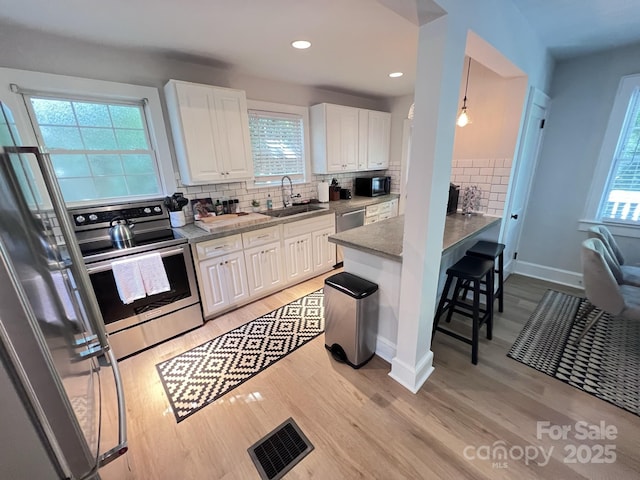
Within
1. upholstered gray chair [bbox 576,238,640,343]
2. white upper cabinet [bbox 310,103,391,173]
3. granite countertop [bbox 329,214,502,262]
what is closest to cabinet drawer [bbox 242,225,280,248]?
granite countertop [bbox 329,214,502,262]

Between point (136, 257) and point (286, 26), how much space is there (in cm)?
204

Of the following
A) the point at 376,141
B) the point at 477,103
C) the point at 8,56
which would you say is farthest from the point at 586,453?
the point at 8,56

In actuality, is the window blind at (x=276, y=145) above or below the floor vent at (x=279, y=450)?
above

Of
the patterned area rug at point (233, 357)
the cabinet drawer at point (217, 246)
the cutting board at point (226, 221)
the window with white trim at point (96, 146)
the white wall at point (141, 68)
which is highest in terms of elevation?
the white wall at point (141, 68)

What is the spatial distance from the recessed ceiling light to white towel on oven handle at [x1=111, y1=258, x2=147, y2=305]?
214 cm

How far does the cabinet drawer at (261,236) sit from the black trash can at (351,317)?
106 cm

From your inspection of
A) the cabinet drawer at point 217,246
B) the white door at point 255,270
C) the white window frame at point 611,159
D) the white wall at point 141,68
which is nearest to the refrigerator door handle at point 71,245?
the cabinet drawer at point 217,246

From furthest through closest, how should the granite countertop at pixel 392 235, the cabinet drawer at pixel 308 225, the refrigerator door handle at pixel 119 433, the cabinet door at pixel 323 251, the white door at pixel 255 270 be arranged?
the cabinet door at pixel 323 251 < the cabinet drawer at pixel 308 225 < the white door at pixel 255 270 < the granite countertop at pixel 392 235 < the refrigerator door handle at pixel 119 433

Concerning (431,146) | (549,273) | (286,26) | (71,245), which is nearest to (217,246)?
(71,245)

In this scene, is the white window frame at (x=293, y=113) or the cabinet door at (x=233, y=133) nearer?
the cabinet door at (x=233, y=133)

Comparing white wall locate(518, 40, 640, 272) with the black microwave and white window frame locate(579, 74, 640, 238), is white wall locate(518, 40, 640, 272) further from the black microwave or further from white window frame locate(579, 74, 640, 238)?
the black microwave

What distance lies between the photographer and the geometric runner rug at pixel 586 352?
1.77 meters

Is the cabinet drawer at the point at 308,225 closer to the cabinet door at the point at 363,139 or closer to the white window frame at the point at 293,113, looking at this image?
the white window frame at the point at 293,113

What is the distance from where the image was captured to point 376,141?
4.23 metres
